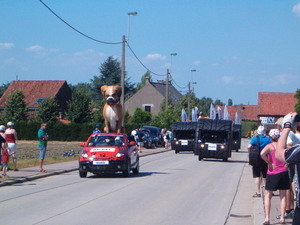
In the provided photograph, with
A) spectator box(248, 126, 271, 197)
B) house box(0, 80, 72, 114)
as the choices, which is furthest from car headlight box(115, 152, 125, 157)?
house box(0, 80, 72, 114)

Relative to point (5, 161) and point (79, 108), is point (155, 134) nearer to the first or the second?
point (79, 108)

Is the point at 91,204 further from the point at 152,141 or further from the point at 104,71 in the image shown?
the point at 104,71

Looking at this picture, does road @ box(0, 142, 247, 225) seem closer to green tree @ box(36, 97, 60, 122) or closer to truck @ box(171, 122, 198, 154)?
truck @ box(171, 122, 198, 154)

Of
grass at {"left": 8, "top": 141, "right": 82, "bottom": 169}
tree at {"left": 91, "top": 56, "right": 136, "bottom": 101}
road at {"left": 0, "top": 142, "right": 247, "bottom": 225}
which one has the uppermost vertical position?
tree at {"left": 91, "top": 56, "right": 136, "bottom": 101}

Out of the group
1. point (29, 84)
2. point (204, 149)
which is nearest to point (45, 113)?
point (29, 84)

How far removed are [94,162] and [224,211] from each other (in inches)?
277

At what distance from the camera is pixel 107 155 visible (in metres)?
16.8

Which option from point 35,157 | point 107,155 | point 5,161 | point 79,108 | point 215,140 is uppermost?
point 79,108

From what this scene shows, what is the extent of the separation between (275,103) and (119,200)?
251 feet

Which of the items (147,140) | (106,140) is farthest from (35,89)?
(106,140)

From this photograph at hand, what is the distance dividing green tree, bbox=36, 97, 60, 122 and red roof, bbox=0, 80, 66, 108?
13.3 meters

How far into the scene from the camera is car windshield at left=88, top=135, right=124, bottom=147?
17.4 meters

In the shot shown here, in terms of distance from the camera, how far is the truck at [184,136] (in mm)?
36906

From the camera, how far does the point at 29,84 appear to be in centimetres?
7681
